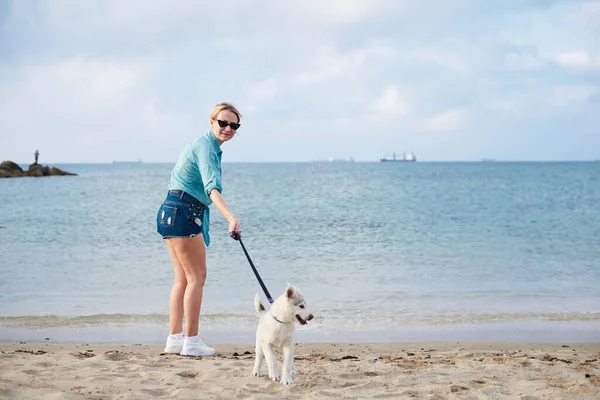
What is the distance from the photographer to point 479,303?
29.2 feet

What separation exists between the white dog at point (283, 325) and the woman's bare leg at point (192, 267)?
78cm

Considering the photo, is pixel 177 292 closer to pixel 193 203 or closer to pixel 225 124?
pixel 193 203

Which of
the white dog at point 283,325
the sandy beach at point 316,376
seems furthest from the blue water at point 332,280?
the white dog at point 283,325

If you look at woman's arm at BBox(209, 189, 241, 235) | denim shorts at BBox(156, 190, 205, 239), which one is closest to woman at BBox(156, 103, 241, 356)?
denim shorts at BBox(156, 190, 205, 239)

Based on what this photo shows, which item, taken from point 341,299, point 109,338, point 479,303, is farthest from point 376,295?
A: point 109,338

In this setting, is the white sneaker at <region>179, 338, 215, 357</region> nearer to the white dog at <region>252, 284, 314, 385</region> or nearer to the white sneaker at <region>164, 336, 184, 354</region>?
the white sneaker at <region>164, 336, 184, 354</region>

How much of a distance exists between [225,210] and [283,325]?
885mm

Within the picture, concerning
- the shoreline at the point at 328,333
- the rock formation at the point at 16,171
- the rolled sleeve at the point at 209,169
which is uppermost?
the rock formation at the point at 16,171

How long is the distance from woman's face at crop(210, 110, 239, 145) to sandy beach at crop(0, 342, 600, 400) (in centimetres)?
179

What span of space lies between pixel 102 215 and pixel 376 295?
18.8 m

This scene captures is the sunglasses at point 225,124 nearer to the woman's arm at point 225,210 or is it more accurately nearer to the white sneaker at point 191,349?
Result: the woman's arm at point 225,210

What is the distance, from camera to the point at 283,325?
13.3ft

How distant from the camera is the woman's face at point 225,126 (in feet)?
15.5

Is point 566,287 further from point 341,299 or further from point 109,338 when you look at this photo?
point 109,338
